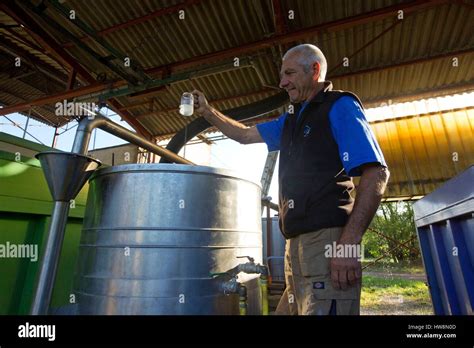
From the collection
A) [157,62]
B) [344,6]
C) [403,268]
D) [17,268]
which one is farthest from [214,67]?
[403,268]

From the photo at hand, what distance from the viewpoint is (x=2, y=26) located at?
20.3 ft

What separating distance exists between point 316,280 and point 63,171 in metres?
1.80

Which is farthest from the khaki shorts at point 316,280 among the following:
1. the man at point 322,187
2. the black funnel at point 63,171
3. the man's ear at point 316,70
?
the black funnel at point 63,171

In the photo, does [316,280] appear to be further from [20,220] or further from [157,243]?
A: [20,220]

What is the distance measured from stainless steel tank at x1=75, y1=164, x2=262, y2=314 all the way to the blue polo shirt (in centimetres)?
101

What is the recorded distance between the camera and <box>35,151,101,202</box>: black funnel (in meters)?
2.03

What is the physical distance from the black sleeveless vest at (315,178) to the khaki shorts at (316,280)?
Answer: 6 cm

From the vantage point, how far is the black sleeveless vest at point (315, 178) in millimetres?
1602

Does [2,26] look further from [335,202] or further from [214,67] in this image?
[335,202]

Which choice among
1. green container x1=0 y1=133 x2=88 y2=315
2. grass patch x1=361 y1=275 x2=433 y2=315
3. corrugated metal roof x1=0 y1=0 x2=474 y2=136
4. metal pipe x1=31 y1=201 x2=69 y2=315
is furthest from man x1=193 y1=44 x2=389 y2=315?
grass patch x1=361 y1=275 x2=433 y2=315

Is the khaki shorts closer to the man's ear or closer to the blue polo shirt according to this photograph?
the blue polo shirt

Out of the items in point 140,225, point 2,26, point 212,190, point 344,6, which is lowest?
point 140,225

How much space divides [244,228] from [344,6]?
4.67m

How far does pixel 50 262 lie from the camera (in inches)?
79.4
